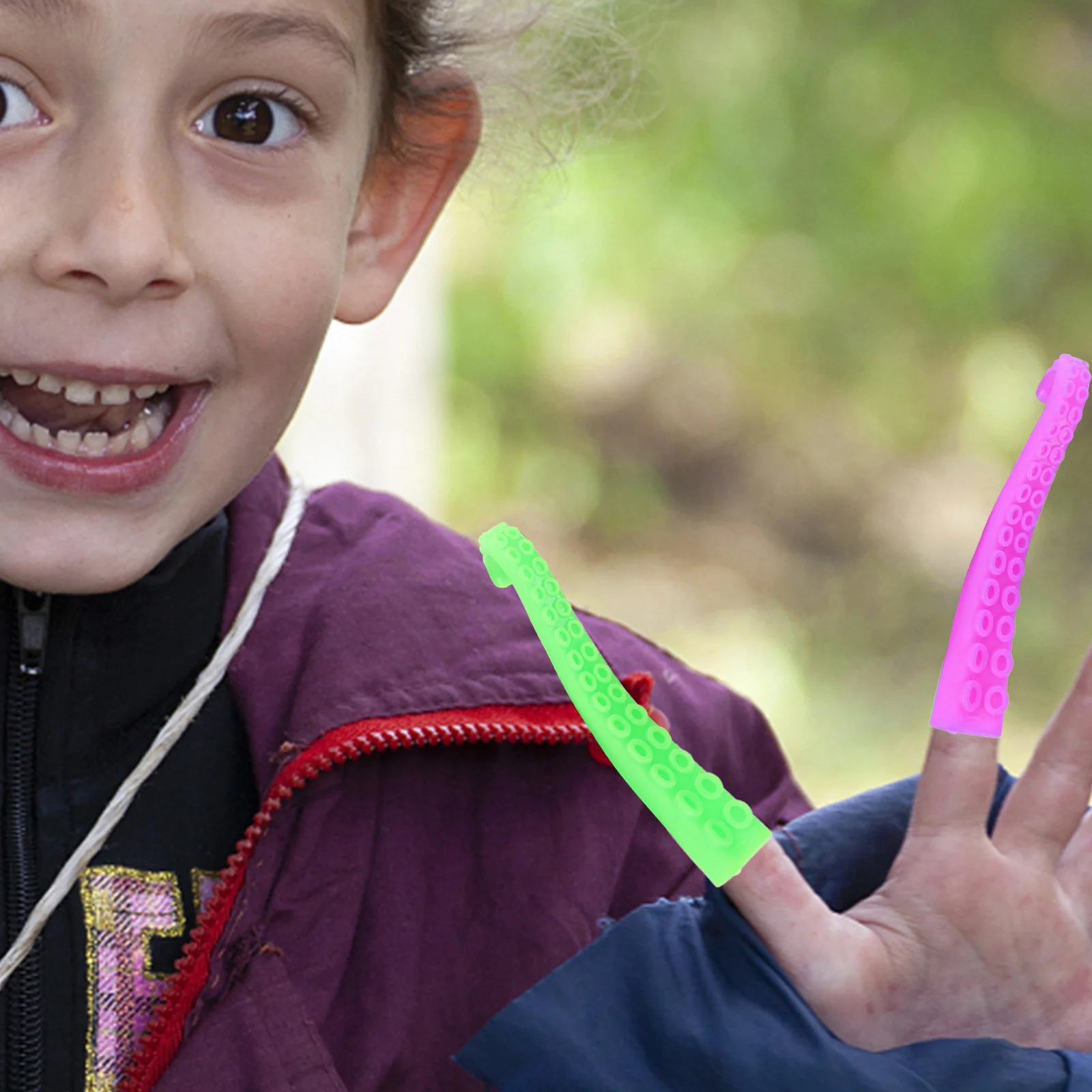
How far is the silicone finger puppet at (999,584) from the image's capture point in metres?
0.74

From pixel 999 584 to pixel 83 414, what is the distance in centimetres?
46

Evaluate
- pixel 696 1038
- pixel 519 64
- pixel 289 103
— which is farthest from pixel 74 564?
pixel 519 64

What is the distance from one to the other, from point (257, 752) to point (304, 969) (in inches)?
4.8

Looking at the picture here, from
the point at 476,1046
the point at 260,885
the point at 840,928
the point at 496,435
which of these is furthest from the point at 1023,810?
the point at 496,435

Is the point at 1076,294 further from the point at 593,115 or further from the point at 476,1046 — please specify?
the point at 476,1046

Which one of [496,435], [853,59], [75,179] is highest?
[853,59]

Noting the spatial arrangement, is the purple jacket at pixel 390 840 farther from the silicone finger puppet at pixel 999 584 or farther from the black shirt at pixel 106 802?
the silicone finger puppet at pixel 999 584

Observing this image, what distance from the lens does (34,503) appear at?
2.68ft

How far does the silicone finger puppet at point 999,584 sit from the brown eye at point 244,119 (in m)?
0.42

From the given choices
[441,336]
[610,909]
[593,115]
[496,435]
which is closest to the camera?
[610,909]

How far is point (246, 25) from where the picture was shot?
0.82 meters

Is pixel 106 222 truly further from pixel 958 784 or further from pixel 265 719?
pixel 958 784

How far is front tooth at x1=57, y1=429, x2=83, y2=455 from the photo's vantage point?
0.83m

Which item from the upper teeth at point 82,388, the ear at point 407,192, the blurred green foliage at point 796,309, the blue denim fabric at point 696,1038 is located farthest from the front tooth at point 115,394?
the blurred green foliage at point 796,309
